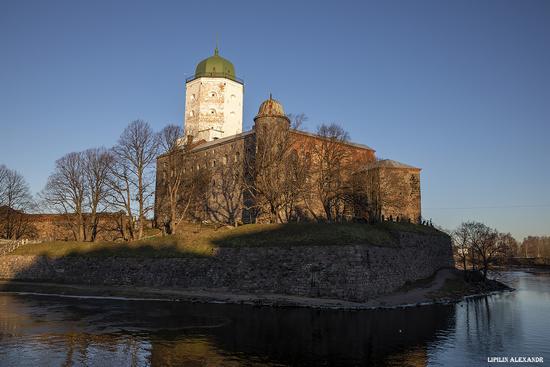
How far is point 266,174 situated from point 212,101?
2552 cm

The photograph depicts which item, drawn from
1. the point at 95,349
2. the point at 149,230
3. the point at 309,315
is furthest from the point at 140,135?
the point at 95,349

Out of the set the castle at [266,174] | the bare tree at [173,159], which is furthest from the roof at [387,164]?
the bare tree at [173,159]

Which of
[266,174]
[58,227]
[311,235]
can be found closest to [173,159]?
[266,174]

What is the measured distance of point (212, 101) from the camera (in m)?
60.8

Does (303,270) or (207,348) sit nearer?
(207,348)

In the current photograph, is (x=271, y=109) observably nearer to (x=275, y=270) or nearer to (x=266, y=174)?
(x=266, y=174)

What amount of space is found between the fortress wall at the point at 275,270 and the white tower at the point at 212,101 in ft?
94.5

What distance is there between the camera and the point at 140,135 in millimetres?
41875

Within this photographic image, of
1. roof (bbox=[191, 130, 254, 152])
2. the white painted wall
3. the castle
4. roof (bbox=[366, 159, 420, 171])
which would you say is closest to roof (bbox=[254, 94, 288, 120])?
the castle

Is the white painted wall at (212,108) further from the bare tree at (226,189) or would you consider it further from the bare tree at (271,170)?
the bare tree at (271,170)

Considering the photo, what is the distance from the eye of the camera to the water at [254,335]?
14.7m

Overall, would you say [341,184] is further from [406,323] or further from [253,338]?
[253,338]

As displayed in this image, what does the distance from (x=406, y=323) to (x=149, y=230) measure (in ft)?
116

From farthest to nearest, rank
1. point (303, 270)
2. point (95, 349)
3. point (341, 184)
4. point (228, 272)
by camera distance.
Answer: point (341, 184) < point (228, 272) < point (303, 270) < point (95, 349)
